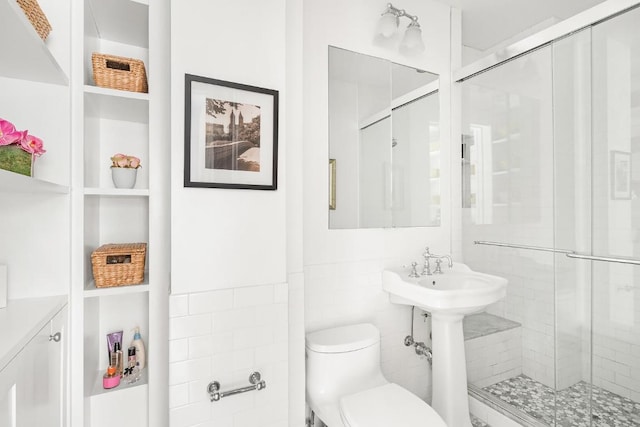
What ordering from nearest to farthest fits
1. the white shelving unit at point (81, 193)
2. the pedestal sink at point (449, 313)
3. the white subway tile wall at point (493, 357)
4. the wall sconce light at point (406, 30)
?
1. the white shelving unit at point (81, 193)
2. the pedestal sink at point (449, 313)
3. the wall sconce light at point (406, 30)
4. the white subway tile wall at point (493, 357)

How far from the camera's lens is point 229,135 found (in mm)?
1337

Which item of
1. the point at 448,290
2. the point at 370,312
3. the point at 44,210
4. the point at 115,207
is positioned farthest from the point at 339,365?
the point at 44,210

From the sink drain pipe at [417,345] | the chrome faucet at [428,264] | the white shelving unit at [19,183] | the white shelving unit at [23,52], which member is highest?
the white shelving unit at [23,52]

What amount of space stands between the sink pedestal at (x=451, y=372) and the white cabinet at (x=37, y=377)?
168cm

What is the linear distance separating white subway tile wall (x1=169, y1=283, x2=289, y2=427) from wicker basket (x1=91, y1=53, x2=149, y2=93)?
0.88m

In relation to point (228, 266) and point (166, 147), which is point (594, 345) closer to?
point (228, 266)

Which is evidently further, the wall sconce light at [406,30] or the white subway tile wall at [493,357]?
the white subway tile wall at [493,357]

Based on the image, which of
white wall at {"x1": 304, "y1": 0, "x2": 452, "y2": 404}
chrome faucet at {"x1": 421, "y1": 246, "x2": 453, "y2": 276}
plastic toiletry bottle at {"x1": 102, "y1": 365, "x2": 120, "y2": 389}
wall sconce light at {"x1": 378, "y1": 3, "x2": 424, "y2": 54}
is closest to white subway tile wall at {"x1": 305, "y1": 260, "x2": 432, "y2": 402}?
white wall at {"x1": 304, "y1": 0, "x2": 452, "y2": 404}

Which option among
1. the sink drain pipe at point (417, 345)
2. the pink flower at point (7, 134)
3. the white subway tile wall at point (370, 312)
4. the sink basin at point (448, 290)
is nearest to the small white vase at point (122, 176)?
the pink flower at point (7, 134)

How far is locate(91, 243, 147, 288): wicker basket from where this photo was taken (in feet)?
4.09

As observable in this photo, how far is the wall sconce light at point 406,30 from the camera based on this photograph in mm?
1892

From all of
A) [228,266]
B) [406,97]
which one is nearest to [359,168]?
[406,97]

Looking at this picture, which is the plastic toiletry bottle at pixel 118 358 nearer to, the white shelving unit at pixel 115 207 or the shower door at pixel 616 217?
the white shelving unit at pixel 115 207

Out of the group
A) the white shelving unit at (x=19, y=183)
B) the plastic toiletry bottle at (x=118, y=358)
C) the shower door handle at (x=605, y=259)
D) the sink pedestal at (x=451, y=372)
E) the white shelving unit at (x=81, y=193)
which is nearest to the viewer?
the white shelving unit at (x=19, y=183)
